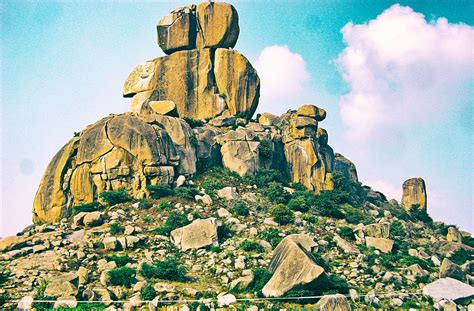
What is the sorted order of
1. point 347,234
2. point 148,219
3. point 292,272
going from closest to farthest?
1. point 292,272
2. point 148,219
3. point 347,234

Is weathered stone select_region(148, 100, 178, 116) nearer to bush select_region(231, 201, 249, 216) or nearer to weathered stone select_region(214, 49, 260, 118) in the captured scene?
weathered stone select_region(214, 49, 260, 118)

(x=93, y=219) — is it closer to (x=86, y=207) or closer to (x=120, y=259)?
(x=86, y=207)

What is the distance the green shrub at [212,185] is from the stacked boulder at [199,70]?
1202 centimetres

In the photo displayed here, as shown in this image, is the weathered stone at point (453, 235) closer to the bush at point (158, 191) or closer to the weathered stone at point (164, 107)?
the bush at point (158, 191)

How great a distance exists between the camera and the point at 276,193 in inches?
1847

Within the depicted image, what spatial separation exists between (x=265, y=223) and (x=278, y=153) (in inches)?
566

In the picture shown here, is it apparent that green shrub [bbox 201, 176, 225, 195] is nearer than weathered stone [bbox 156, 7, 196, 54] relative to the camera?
Yes

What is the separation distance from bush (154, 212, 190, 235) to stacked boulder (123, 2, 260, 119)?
62.6 feet

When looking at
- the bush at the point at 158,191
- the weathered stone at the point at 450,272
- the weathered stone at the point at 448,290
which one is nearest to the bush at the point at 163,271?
the bush at the point at 158,191

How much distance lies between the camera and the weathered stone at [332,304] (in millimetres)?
28469

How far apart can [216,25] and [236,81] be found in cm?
656

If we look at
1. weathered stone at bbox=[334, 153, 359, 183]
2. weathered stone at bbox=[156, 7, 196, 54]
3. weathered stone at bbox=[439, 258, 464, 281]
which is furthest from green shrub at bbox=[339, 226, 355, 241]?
weathered stone at bbox=[156, 7, 196, 54]

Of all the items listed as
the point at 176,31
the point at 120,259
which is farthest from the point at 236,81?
the point at 120,259

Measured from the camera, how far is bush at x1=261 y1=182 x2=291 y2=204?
46.3 m
